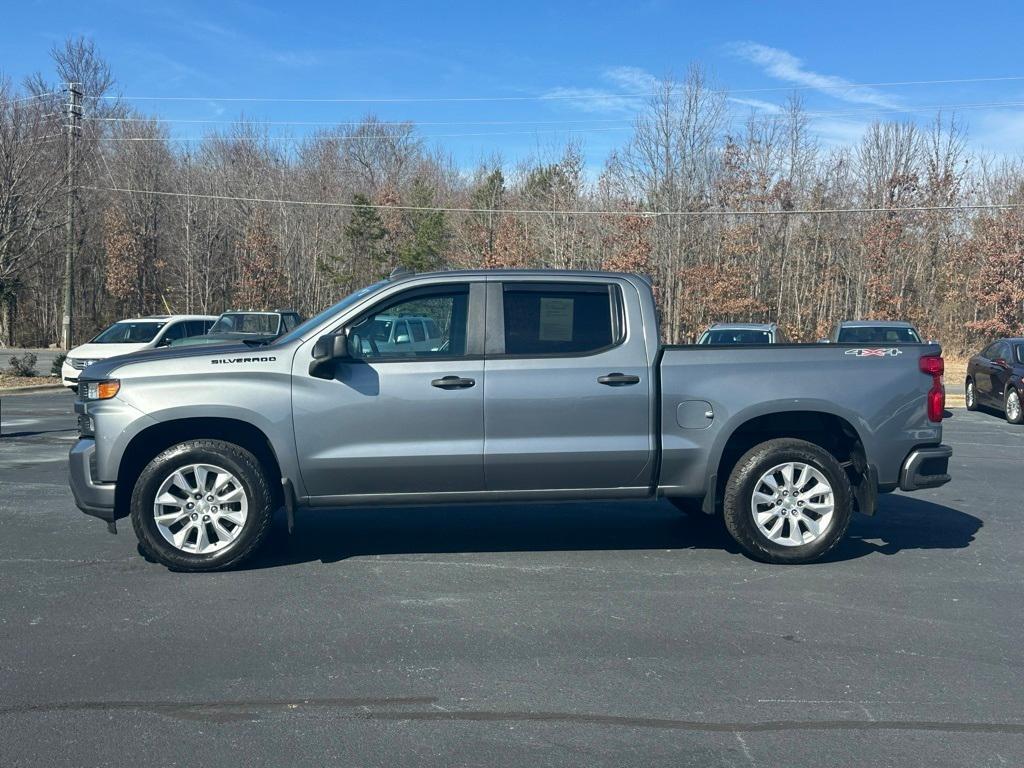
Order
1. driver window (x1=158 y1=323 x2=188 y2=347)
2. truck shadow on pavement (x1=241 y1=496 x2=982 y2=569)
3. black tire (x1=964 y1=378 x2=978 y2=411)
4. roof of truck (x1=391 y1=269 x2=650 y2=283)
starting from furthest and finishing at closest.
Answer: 1. driver window (x1=158 y1=323 x2=188 y2=347)
2. black tire (x1=964 y1=378 x2=978 y2=411)
3. truck shadow on pavement (x1=241 y1=496 x2=982 y2=569)
4. roof of truck (x1=391 y1=269 x2=650 y2=283)

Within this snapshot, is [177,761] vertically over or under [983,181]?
under

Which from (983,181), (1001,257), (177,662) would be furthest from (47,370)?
(983,181)

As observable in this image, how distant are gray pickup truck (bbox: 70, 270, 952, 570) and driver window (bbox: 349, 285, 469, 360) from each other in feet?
0.05

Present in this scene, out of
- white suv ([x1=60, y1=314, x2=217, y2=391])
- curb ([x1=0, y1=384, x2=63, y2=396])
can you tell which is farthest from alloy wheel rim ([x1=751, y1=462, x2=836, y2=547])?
curb ([x1=0, y1=384, x2=63, y2=396])

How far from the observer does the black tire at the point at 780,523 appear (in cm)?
648

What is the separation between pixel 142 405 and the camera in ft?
20.0

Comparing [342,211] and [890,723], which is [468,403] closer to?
[890,723]

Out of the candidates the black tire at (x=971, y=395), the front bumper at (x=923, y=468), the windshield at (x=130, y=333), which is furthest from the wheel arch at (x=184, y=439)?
the black tire at (x=971, y=395)

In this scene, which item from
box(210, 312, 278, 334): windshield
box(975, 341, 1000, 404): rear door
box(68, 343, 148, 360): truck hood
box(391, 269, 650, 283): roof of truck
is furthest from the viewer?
box(210, 312, 278, 334): windshield

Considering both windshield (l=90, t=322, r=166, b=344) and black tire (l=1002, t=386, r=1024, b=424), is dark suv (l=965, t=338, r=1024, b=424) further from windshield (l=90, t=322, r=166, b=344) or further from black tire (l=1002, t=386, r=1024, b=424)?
windshield (l=90, t=322, r=166, b=344)

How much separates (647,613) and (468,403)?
5.89 feet

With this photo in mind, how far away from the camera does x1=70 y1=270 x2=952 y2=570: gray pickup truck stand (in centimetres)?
614

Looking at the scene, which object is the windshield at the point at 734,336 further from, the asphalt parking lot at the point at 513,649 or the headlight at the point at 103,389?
the headlight at the point at 103,389

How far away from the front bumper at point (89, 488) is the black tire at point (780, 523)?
419 cm
